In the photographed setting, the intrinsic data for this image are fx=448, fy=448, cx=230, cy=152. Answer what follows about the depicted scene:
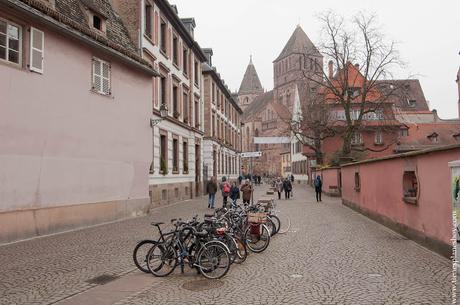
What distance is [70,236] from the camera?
12.7 m

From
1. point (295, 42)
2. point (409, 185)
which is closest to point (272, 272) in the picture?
point (409, 185)

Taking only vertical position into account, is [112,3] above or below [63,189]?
above

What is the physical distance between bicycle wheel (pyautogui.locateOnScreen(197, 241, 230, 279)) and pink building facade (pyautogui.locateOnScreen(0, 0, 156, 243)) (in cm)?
599

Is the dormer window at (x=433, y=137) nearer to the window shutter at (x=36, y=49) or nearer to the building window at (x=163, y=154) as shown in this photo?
the building window at (x=163, y=154)

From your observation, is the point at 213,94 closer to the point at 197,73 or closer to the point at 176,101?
the point at 197,73

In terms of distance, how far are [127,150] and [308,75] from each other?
89.3 feet

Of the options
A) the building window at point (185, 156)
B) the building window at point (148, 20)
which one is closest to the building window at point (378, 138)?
the building window at point (185, 156)

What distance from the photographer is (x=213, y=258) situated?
8.02m

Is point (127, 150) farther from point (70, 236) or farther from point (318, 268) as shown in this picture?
point (318, 268)

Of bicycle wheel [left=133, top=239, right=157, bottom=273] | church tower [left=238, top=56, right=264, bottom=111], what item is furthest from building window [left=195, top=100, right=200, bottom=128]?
church tower [left=238, top=56, right=264, bottom=111]

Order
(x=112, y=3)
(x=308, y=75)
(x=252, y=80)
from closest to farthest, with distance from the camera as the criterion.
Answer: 1. (x=112, y=3)
2. (x=308, y=75)
3. (x=252, y=80)

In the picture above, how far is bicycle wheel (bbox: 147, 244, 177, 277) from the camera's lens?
26.8ft

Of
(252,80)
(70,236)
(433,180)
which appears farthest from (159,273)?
(252,80)

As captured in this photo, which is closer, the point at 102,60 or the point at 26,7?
the point at 26,7
